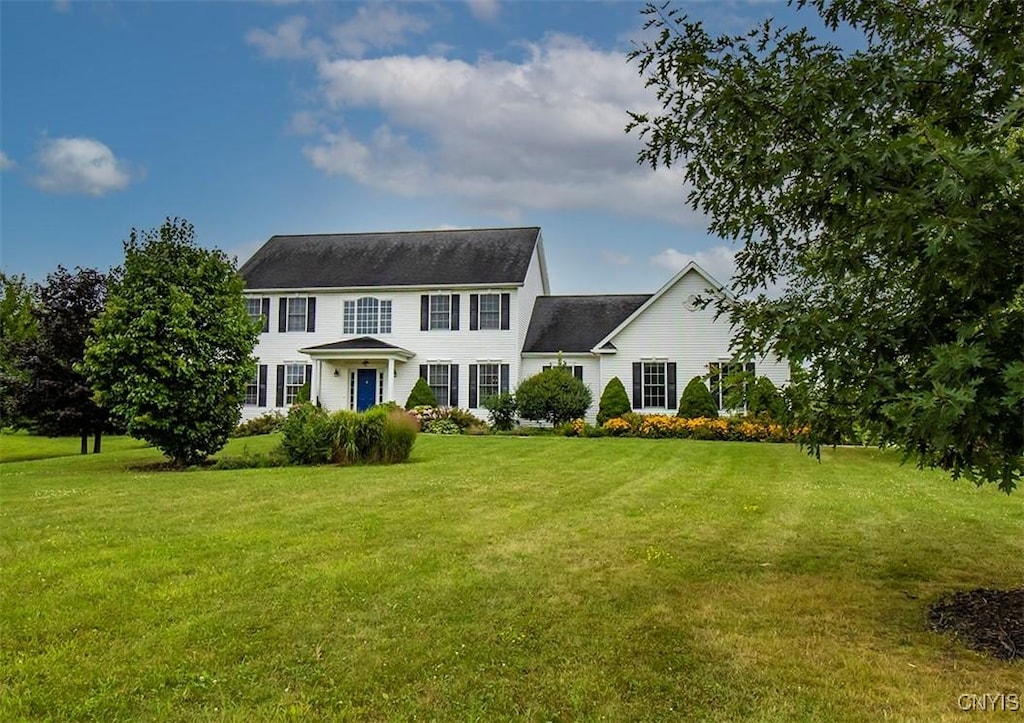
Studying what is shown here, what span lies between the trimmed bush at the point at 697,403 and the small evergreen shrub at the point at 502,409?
594 cm

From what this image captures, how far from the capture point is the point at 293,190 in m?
19.1

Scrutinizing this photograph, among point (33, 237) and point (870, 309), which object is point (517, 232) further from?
point (870, 309)

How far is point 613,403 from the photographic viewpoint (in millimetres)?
24109

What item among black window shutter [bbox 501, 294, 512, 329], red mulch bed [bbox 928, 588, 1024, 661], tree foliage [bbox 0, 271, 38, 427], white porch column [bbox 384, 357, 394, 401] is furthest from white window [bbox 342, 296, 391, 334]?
red mulch bed [bbox 928, 588, 1024, 661]

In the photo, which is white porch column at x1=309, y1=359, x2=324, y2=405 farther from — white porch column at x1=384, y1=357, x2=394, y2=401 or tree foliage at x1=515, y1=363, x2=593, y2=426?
tree foliage at x1=515, y1=363, x2=593, y2=426

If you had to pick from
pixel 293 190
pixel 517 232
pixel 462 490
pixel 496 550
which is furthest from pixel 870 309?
pixel 517 232

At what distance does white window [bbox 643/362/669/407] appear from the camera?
81.3ft

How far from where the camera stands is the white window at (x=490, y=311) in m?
26.2

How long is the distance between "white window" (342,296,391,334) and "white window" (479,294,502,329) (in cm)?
395

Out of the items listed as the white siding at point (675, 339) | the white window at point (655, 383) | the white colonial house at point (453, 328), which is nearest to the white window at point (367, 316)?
the white colonial house at point (453, 328)

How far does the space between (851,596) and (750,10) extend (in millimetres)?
5040

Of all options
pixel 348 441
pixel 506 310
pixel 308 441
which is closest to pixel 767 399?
pixel 348 441

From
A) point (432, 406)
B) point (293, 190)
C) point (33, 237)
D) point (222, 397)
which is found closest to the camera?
point (222, 397)

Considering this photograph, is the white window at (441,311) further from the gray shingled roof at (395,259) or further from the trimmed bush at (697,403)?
the trimmed bush at (697,403)
